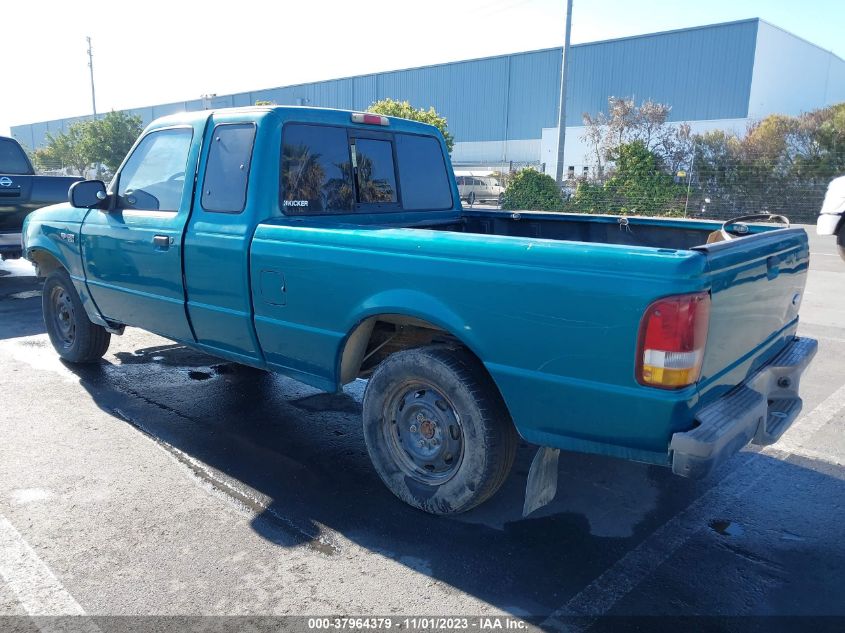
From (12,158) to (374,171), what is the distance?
28.9 feet

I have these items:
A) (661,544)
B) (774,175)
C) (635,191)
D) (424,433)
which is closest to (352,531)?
(424,433)

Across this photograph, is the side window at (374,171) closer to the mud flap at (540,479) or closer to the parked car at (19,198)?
the mud flap at (540,479)

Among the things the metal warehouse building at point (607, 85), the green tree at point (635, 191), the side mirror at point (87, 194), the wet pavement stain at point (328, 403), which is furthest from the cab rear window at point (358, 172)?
the metal warehouse building at point (607, 85)

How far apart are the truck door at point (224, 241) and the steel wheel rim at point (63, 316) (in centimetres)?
230

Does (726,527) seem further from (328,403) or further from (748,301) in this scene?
(328,403)

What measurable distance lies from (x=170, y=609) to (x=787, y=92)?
42.6 metres

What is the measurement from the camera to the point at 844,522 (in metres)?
3.49

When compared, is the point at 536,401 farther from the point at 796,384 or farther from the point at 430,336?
the point at 796,384

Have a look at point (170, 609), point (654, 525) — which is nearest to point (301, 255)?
point (170, 609)

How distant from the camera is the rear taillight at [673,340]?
2.54 m

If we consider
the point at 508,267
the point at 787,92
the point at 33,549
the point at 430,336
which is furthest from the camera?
the point at 787,92

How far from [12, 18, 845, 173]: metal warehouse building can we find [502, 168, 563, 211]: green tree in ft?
64.1

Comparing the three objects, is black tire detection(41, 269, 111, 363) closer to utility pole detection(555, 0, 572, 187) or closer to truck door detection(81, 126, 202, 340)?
truck door detection(81, 126, 202, 340)

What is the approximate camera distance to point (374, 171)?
183 inches
